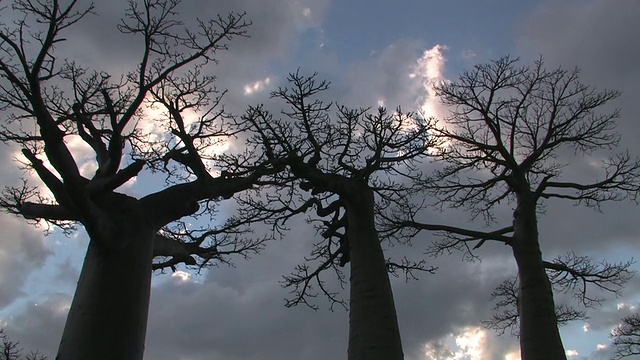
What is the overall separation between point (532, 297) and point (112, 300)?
539 cm

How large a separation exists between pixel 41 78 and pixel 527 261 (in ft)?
21.1

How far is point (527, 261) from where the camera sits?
25.1 ft

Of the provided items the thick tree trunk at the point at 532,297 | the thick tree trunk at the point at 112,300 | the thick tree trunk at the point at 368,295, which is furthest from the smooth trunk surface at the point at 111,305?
the thick tree trunk at the point at 532,297

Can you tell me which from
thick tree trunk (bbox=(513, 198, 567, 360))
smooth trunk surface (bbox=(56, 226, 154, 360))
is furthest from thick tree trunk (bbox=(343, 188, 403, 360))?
thick tree trunk (bbox=(513, 198, 567, 360))

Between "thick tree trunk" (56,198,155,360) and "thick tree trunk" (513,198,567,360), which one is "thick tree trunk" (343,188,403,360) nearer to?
"thick tree trunk" (56,198,155,360)

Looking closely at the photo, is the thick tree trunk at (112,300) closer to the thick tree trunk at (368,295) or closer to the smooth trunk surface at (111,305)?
the smooth trunk surface at (111,305)

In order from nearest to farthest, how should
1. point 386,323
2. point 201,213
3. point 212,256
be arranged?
point 386,323, point 201,213, point 212,256

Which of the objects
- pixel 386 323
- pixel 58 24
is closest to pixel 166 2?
pixel 58 24

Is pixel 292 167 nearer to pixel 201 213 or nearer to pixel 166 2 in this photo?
pixel 201 213

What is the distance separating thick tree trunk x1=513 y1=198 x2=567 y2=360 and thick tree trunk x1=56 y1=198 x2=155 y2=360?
4857 mm

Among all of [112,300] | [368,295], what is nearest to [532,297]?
[368,295]

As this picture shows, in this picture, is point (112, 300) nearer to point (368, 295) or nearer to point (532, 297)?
point (368, 295)

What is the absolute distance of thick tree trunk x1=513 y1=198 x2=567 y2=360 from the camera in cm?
686

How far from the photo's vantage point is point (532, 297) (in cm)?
728
